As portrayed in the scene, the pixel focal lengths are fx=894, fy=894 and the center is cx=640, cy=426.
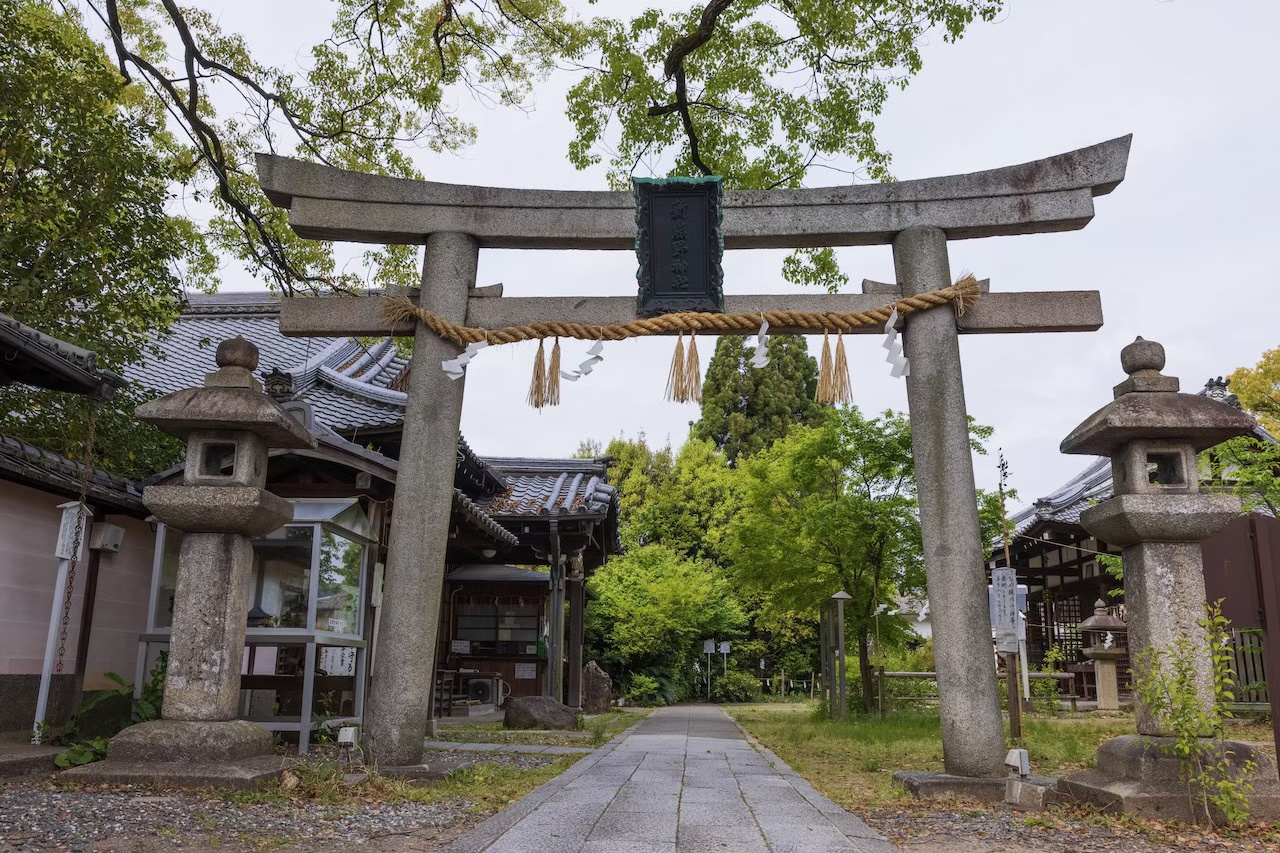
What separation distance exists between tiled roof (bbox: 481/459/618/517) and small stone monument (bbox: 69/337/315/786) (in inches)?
317

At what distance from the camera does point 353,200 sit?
6707mm

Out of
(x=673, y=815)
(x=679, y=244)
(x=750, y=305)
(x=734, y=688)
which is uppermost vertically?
(x=679, y=244)

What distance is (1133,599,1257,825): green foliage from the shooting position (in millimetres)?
4680

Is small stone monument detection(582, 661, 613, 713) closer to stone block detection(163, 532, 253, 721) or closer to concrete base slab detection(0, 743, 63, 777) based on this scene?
concrete base slab detection(0, 743, 63, 777)

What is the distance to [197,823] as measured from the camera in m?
4.28

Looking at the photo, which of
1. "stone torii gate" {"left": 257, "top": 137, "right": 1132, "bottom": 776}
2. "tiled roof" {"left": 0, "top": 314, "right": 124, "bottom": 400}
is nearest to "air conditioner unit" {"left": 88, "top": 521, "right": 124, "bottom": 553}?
"tiled roof" {"left": 0, "top": 314, "right": 124, "bottom": 400}

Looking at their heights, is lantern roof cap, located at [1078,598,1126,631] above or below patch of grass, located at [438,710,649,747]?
above

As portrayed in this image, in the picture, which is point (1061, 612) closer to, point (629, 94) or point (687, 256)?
point (629, 94)

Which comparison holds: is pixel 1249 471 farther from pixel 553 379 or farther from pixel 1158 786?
pixel 553 379

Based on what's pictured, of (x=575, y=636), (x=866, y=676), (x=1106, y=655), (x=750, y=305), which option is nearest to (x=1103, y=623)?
(x=1106, y=655)

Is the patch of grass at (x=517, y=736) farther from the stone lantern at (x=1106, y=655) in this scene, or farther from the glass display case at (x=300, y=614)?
the stone lantern at (x=1106, y=655)

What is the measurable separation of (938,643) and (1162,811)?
62.4 inches

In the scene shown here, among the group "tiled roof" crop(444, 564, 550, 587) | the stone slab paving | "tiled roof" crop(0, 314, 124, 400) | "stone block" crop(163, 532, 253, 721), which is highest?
"tiled roof" crop(0, 314, 124, 400)

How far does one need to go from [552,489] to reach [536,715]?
4.97 m
